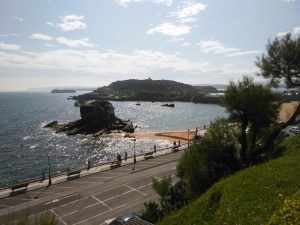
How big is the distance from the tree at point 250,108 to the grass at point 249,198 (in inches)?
387

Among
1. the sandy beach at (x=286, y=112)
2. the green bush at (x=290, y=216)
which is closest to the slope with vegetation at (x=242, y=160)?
the sandy beach at (x=286, y=112)

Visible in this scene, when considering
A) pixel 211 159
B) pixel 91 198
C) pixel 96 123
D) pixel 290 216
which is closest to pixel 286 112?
pixel 211 159

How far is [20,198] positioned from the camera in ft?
114

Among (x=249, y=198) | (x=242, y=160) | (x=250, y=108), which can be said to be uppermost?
(x=250, y=108)

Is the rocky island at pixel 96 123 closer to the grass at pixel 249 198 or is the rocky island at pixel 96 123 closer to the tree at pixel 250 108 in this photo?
the tree at pixel 250 108

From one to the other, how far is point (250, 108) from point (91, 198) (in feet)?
58.4

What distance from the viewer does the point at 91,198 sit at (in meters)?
33.2

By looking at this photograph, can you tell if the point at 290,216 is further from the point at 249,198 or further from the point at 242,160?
the point at 242,160

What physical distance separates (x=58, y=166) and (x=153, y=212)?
38795mm

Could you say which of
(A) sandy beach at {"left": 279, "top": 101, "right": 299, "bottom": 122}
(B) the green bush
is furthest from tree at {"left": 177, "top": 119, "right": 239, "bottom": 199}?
(B) the green bush

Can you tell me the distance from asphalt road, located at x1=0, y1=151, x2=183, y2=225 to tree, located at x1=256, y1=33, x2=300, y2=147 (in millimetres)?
15718

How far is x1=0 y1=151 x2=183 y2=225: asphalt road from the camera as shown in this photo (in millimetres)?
29078

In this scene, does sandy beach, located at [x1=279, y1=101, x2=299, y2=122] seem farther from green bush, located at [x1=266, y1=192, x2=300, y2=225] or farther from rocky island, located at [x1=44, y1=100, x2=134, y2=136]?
rocky island, located at [x1=44, y1=100, x2=134, y2=136]

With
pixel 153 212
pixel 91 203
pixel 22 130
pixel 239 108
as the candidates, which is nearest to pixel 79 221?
pixel 91 203
